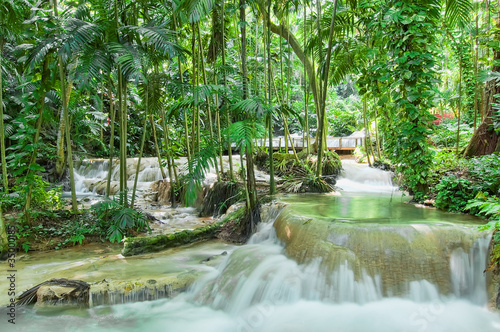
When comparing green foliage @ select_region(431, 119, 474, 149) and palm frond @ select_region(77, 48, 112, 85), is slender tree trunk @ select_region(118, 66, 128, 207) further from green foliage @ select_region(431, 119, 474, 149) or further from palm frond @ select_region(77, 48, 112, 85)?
green foliage @ select_region(431, 119, 474, 149)

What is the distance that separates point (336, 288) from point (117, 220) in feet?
11.8

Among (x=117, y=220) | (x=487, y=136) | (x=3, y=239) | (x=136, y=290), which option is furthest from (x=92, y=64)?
(x=487, y=136)

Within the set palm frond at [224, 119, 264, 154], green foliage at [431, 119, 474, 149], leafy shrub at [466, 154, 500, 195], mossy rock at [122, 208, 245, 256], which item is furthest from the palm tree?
green foliage at [431, 119, 474, 149]

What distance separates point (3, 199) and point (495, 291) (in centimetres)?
668

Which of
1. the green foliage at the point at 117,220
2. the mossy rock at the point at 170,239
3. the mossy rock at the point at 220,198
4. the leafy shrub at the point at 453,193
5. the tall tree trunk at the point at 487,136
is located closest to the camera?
the leafy shrub at the point at 453,193

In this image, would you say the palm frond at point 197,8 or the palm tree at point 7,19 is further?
the palm tree at point 7,19

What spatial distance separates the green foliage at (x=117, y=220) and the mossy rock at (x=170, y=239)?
1.49 ft

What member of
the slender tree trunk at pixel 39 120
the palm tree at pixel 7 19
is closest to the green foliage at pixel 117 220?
the slender tree trunk at pixel 39 120

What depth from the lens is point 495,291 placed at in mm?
3229

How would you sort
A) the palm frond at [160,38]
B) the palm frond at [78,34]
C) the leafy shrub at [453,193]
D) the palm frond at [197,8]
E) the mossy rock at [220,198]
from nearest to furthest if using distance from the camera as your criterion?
the palm frond at [197,8]
the palm frond at [78,34]
the palm frond at [160,38]
the leafy shrub at [453,193]
the mossy rock at [220,198]

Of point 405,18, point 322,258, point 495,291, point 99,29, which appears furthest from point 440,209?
point 99,29

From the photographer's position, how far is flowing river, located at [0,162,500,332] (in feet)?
10.7

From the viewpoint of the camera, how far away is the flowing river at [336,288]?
3.26 m

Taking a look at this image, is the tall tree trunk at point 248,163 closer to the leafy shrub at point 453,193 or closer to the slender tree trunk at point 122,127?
the slender tree trunk at point 122,127
